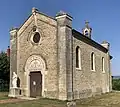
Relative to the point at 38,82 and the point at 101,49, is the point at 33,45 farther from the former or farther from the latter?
the point at 101,49

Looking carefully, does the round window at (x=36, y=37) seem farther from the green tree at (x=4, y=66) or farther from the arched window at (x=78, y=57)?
the green tree at (x=4, y=66)

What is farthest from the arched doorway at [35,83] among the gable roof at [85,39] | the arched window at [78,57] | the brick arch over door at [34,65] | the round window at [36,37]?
the gable roof at [85,39]

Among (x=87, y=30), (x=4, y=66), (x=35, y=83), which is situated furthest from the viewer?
(x=87, y=30)

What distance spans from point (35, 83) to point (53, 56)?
3.66 m

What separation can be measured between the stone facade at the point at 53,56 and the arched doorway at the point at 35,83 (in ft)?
1.29

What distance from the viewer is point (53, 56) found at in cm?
2233

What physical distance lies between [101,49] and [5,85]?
1680cm

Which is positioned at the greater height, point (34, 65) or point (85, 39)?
point (85, 39)

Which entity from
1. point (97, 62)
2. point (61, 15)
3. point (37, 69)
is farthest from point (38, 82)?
point (97, 62)

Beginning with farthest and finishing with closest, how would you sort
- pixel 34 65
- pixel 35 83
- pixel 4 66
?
pixel 4 66 < pixel 34 65 < pixel 35 83

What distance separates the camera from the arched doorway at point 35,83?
76.4 feet

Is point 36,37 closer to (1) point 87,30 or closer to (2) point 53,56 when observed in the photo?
(2) point 53,56

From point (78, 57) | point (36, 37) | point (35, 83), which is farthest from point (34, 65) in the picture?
point (78, 57)

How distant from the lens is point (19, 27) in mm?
26141
